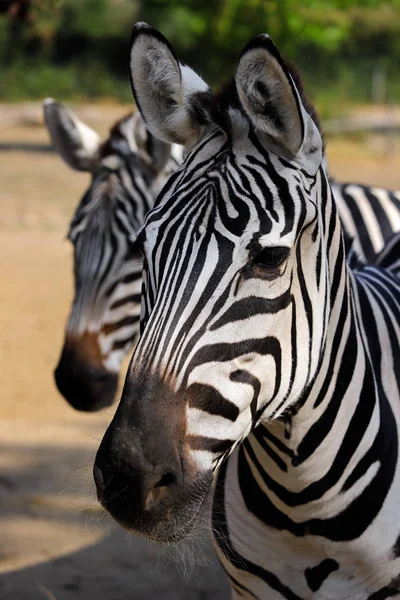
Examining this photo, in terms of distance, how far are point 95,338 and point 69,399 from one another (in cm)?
36

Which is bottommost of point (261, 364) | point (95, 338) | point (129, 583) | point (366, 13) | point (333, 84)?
point (129, 583)

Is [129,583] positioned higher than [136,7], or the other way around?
[136,7]

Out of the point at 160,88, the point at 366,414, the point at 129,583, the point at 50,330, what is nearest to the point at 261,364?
the point at 366,414

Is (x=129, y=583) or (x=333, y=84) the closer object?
(x=129, y=583)

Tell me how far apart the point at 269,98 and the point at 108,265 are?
8.55 ft

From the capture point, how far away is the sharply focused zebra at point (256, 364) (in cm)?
196

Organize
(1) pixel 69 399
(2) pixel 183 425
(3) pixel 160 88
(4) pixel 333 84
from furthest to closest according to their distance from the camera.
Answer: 1. (4) pixel 333 84
2. (1) pixel 69 399
3. (3) pixel 160 88
4. (2) pixel 183 425

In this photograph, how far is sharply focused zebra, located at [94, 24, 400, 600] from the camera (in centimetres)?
196

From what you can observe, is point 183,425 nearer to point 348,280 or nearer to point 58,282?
point 348,280

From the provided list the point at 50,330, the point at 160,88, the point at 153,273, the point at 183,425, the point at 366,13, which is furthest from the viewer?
the point at 366,13

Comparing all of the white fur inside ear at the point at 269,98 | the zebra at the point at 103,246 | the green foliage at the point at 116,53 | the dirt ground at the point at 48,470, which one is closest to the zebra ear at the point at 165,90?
the white fur inside ear at the point at 269,98

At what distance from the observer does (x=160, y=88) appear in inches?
94.1

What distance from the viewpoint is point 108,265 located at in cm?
459

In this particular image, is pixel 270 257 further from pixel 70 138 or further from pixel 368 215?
pixel 368 215
